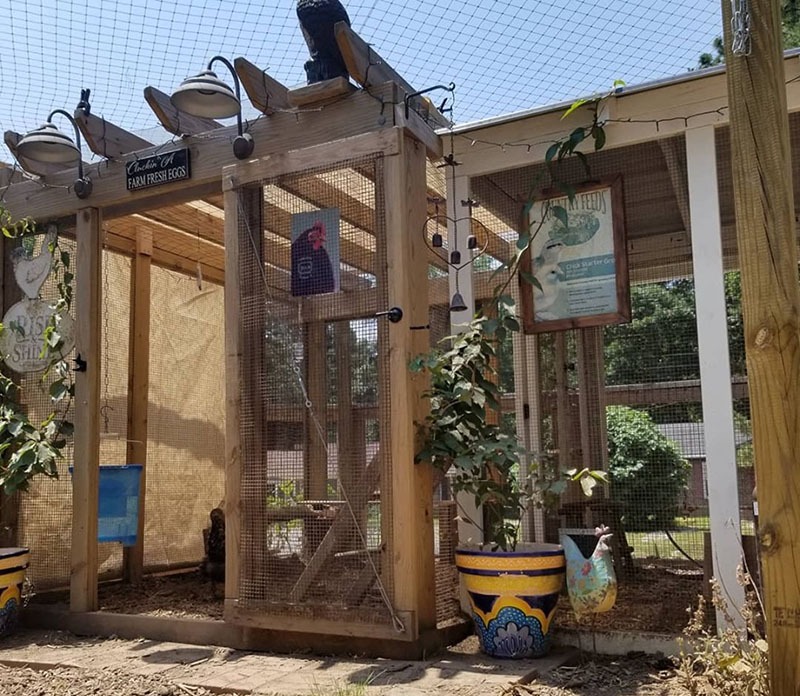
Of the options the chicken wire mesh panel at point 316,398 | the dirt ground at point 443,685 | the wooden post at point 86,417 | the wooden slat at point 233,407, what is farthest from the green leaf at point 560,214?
the wooden post at point 86,417

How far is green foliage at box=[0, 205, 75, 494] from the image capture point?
16.5ft

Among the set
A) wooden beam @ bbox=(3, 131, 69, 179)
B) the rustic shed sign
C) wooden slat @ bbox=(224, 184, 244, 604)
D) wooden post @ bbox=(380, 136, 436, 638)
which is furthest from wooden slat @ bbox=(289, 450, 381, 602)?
wooden beam @ bbox=(3, 131, 69, 179)

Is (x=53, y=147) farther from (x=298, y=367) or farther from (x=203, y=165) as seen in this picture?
(x=298, y=367)

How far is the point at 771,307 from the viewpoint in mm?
2072

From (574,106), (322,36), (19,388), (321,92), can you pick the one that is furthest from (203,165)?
(574,106)

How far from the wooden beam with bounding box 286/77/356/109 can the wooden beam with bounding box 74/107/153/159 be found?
139 cm

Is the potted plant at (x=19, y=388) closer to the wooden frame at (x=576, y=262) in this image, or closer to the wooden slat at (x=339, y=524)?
the wooden slat at (x=339, y=524)

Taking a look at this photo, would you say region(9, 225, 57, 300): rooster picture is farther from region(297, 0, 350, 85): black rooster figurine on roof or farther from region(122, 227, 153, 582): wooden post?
region(297, 0, 350, 85): black rooster figurine on roof

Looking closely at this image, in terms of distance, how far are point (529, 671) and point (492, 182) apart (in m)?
2.64

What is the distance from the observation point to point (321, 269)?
4316mm

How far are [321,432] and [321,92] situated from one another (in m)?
Result: 1.79

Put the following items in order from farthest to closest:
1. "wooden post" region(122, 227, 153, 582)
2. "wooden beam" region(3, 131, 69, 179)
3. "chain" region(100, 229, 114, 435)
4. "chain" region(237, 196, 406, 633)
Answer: "wooden post" region(122, 227, 153, 582) → "chain" region(100, 229, 114, 435) → "wooden beam" region(3, 131, 69, 179) → "chain" region(237, 196, 406, 633)

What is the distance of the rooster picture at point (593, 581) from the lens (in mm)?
3699

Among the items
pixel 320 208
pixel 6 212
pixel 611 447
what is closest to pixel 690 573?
pixel 611 447
